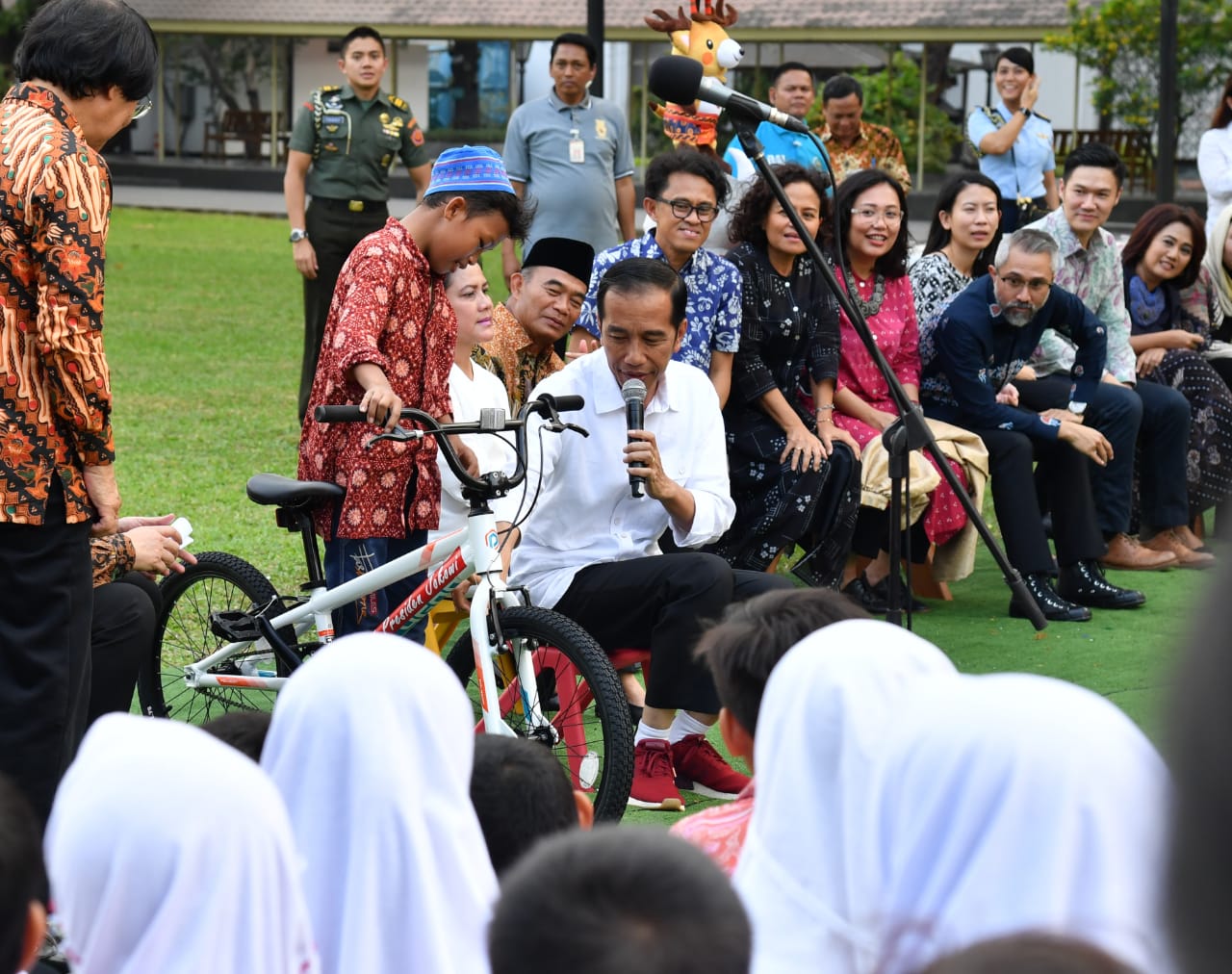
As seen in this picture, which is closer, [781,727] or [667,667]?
[781,727]

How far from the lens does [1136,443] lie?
707cm

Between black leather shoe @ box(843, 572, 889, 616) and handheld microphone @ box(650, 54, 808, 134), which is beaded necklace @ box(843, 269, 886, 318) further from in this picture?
handheld microphone @ box(650, 54, 808, 134)

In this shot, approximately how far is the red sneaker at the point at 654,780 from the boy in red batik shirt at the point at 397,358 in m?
0.82

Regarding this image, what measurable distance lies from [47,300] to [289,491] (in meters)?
1.16

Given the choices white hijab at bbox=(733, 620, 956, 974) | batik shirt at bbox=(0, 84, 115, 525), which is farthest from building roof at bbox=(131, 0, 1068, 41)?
white hijab at bbox=(733, 620, 956, 974)

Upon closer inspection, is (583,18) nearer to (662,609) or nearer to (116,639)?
(662,609)

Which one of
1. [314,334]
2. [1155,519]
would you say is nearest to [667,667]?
[1155,519]

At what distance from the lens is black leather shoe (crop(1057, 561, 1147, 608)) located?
21.0 ft

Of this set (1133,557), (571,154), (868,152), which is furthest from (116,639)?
(868,152)

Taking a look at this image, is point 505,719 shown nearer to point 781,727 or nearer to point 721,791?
point 721,791

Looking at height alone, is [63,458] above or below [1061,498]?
above

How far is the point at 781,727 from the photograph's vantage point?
1.84m

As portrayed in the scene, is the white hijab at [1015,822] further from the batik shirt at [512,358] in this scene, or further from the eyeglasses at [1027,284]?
the eyeglasses at [1027,284]

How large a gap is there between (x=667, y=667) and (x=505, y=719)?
456 millimetres
